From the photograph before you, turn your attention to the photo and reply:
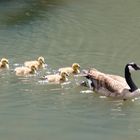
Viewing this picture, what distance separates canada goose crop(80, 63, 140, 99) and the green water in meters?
0.18

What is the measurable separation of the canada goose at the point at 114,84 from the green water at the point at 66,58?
0.18m

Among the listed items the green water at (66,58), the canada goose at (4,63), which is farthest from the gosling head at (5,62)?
the green water at (66,58)

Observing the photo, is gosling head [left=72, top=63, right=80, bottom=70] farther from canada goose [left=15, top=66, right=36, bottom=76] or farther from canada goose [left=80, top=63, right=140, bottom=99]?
canada goose [left=15, top=66, right=36, bottom=76]

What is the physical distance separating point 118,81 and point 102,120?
1610 millimetres

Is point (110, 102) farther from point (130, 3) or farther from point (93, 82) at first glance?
point (130, 3)

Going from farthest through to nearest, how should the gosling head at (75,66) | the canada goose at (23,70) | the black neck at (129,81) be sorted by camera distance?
the gosling head at (75,66), the canada goose at (23,70), the black neck at (129,81)

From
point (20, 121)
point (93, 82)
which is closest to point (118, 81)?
point (93, 82)

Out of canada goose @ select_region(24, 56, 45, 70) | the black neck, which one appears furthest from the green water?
the black neck

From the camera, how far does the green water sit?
7.64m

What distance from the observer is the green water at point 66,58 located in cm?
764

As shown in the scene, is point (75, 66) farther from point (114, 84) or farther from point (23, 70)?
point (114, 84)

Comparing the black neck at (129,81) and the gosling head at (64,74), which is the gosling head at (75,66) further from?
the black neck at (129,81)

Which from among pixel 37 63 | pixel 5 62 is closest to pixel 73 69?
pixel 37 63

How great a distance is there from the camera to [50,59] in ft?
35.9
